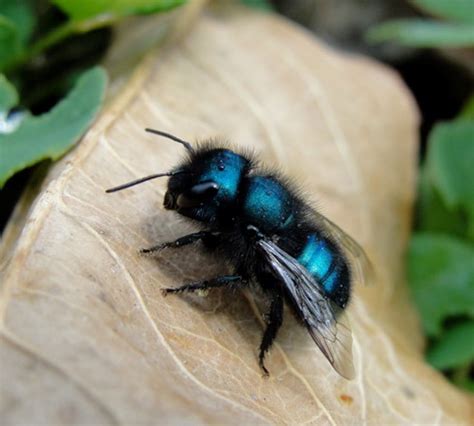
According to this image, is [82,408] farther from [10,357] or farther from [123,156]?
[123,156]

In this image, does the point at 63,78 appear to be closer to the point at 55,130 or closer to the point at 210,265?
the point at 55,130

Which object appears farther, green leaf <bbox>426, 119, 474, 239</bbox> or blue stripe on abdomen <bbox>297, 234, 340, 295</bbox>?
green leaf <bbox>426, 119, 474, 239</bbox>

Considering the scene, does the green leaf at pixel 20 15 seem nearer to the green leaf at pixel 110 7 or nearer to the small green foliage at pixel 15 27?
the small green foliage at pixel 15 27

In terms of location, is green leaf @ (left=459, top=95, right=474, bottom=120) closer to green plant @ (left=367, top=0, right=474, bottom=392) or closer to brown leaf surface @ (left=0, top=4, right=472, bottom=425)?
green plant @ (left=367, top=0, right=474, bottom=392)

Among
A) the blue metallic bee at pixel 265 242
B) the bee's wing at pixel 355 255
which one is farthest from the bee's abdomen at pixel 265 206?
the bee's wing at pixel 355 255

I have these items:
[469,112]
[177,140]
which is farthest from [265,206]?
[469,112]

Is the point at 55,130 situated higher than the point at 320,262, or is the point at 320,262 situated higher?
the point at 55,130

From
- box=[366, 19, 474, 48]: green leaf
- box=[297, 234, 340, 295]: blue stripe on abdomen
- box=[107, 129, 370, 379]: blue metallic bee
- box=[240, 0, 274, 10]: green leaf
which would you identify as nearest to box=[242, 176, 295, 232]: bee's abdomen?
box=[107, 129, 370, 379]: blue metallic bee
